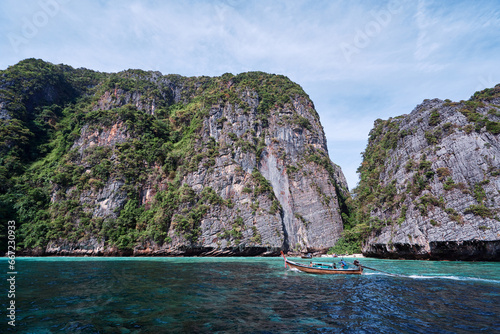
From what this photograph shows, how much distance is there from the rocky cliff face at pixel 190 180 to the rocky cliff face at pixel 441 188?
49.7ft

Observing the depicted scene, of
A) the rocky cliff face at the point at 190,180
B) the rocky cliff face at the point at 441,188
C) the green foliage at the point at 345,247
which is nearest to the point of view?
the rocky cliff face at the point at 441,188

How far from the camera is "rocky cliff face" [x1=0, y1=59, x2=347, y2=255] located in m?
46.5

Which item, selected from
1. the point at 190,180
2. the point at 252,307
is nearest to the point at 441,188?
the point at 252,307

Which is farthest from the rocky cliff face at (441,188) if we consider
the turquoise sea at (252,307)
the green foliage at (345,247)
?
the turquoise sea at (252,307)

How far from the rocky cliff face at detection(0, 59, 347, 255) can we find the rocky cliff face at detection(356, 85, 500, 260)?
1514 cm

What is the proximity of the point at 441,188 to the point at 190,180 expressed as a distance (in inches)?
1867

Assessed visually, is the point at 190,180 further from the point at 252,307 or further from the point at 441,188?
the point at 252,307

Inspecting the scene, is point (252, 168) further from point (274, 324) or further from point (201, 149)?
point (274, 324)

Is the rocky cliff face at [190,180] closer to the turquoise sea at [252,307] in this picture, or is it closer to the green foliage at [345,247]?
the green foliage at [345,247]

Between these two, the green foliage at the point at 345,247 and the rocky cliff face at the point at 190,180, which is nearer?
the rocky cliff face at the point at 190,180

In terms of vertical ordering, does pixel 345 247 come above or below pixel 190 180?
below

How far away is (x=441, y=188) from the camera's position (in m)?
35.2

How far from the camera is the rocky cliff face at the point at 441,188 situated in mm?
29953

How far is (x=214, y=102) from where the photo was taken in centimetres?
6975
